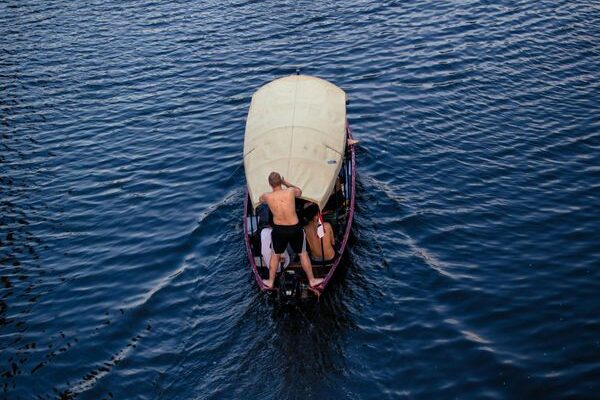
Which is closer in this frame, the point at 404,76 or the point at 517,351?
the point at 517,351

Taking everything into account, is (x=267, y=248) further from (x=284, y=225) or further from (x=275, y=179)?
(x=275, y=179)

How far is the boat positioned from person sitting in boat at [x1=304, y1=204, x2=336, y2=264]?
16cm

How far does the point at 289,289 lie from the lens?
16094 millimetres

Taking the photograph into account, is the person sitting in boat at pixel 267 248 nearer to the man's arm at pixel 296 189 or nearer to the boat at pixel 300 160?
the boat at pixel 300 160

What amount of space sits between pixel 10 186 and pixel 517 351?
18.4m

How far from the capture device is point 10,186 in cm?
2384

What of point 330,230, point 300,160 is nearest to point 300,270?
point 330,230

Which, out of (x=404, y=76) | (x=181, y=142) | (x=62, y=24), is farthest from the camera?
(x=62, y=24)

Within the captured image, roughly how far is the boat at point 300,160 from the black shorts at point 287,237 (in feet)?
2.07

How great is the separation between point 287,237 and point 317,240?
1.42 metres

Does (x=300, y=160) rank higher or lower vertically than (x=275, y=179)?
lower

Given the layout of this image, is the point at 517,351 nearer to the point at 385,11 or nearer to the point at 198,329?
the point at 198,329

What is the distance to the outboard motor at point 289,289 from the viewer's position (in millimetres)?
16109

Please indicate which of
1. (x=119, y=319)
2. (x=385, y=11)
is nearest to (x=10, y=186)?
(x=119, y=319)
